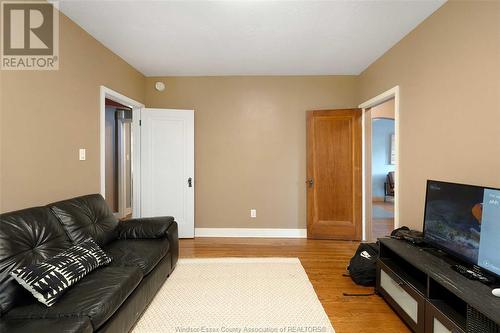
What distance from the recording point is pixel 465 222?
1.59 metres

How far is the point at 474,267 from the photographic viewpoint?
5.03ft

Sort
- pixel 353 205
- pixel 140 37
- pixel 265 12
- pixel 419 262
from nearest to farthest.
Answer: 1. pixel 419 262
2. pixel 265 12
3. pixel 140 37
4. pixel 353 205

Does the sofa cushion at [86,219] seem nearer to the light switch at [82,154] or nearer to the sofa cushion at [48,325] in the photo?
the light switch at [82,154]

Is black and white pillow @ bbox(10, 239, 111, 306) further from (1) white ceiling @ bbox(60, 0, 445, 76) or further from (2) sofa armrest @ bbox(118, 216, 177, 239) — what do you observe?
(1) white ceiling @ bbox(60, 0, 445, 76)

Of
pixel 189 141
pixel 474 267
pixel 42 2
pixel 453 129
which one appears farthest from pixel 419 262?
pixel 42 2

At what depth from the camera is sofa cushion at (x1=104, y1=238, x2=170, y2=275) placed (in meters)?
1.92

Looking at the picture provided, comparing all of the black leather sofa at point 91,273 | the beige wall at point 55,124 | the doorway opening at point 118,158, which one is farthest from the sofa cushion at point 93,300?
the doorway opening at point 118,158

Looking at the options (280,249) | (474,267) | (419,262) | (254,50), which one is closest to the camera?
(474,267)

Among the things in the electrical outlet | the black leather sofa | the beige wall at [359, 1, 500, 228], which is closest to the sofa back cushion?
the black leather sofa

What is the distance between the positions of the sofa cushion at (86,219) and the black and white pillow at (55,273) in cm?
28

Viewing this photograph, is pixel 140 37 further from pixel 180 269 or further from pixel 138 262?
pixel 180 269

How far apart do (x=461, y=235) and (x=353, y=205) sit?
6.74 ft

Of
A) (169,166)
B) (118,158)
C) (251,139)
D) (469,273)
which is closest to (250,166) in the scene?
(251,139)

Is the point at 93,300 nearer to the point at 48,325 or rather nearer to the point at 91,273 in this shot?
the point at 48,325
